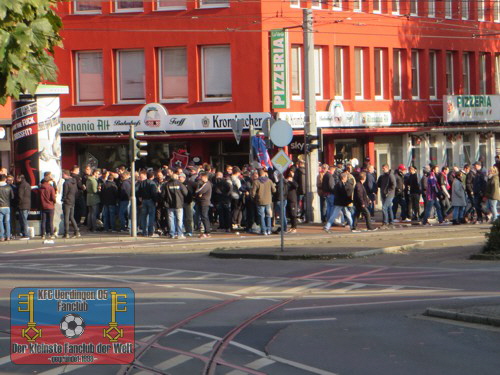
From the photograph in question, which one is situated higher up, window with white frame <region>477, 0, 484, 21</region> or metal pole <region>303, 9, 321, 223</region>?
window with white frame <region>477, 0, 484, 21</region>

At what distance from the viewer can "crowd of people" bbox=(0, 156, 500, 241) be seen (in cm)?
3178

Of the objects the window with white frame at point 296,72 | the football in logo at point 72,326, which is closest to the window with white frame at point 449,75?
the window with white frame at point 296,72

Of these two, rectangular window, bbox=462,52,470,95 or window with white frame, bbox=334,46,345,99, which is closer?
window with white frame, bbox=334,46,345,99

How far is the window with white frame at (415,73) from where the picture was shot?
2007 inches

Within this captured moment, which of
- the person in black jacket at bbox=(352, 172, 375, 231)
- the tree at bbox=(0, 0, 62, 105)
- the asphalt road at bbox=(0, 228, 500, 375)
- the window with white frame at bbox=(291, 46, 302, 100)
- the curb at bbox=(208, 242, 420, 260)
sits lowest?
the asphalt road at bbox=(0, 228, 500, 375)

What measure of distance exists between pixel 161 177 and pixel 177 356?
21.7 metres

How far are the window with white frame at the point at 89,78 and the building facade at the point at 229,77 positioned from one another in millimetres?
41

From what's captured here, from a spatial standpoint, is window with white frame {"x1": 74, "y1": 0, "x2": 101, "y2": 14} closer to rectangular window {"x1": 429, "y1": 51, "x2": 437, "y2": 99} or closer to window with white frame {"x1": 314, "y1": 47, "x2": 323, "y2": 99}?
window with white frame {"x1": 314, "y1": 47, "x2": 323, "y2": 99}

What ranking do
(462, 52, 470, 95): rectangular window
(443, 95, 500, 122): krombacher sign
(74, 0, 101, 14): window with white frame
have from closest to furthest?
(74, 0, 101, 14): window with white frame
(443, 95, 500, 122): krombacher sign
(462, 52, 470, 95): rectangular window

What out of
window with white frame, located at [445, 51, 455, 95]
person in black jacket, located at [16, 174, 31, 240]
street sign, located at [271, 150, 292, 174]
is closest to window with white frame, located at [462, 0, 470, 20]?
window with white frame, located at [445, 51, 455, 95]

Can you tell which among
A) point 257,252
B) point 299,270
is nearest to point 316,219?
point 257,252

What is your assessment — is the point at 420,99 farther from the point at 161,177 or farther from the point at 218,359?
the point at 218,359

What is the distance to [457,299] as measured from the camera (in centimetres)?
1625

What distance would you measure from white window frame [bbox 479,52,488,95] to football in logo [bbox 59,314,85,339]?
43.7m
